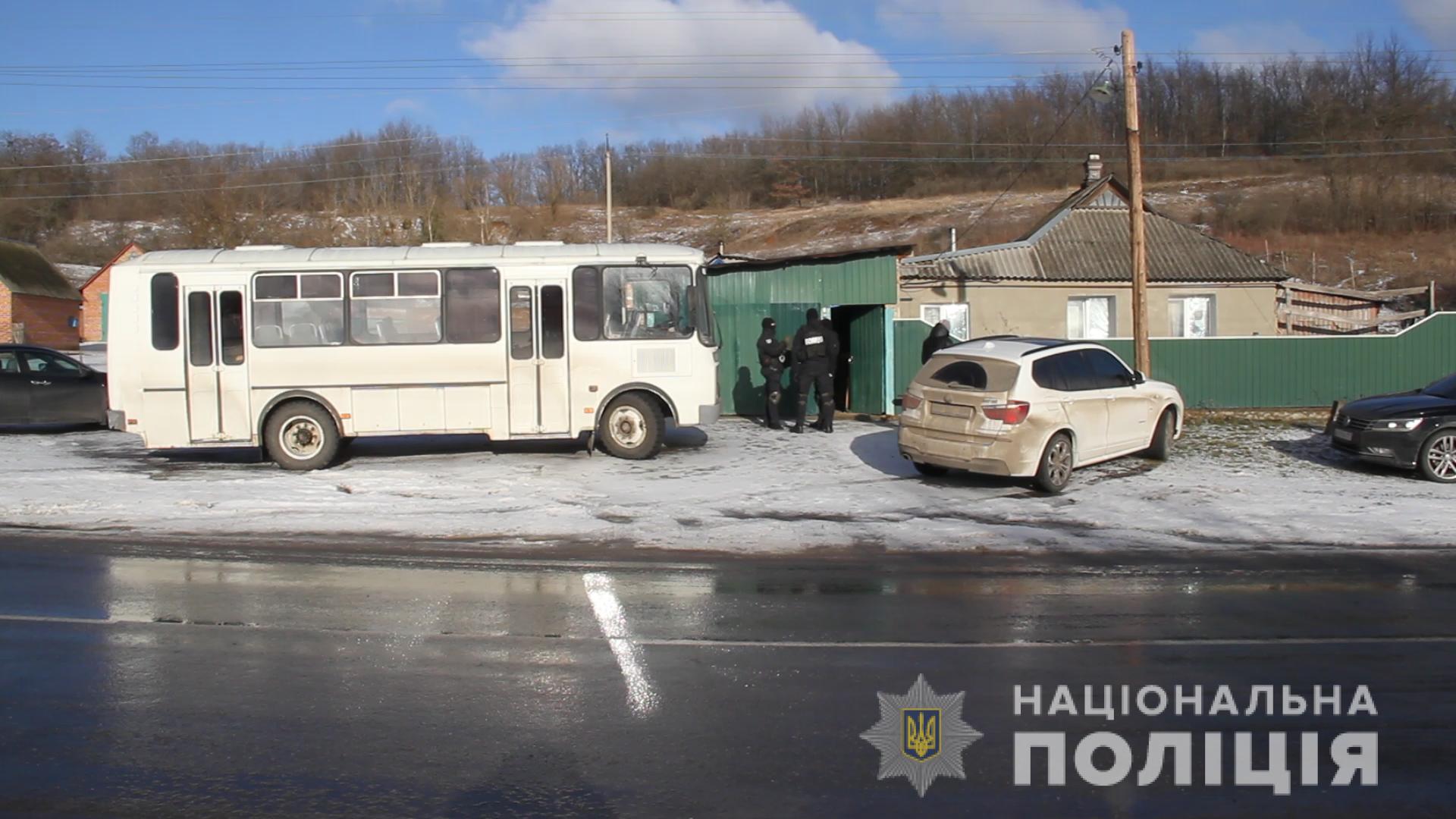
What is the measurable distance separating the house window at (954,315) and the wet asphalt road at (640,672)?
64.2 ft

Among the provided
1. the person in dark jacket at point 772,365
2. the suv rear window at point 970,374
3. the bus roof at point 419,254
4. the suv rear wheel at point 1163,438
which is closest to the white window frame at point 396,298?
the bus roof at point 419,254

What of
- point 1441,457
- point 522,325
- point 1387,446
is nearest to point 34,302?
point 522,325

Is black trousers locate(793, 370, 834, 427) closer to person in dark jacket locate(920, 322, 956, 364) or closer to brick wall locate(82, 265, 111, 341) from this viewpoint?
person in dark jacket locate(920, 322, 956, 364)

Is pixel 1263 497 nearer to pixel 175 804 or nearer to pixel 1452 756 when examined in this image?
pixel 1452 756

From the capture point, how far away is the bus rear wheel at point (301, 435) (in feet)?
48.1

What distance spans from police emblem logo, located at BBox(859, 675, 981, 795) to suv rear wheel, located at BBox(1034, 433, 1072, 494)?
24.2ft

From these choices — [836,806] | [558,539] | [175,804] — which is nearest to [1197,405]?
[558,539]

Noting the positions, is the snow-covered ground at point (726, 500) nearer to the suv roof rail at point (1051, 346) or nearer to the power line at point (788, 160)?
the suv roof rail at point (1051, 346)

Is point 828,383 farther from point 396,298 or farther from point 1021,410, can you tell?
point 396,298

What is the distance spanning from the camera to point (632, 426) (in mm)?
15203

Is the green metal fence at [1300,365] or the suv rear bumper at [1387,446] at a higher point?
the green metal fence at [1300,365]

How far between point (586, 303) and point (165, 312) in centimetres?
Result: 538

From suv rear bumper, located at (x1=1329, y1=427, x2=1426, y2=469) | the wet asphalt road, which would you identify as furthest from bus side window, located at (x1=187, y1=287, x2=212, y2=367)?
suv rear bumper, located at (x1=1329, y1=427, x2=1426, y2=469)

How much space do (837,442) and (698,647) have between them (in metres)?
10.2
